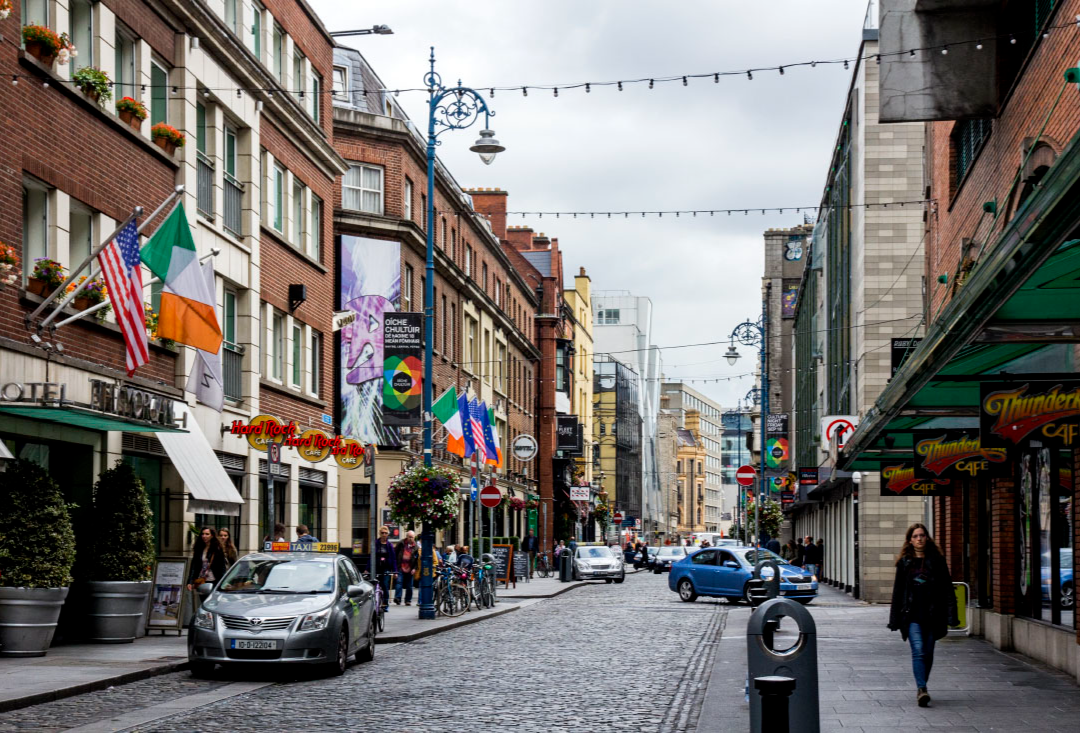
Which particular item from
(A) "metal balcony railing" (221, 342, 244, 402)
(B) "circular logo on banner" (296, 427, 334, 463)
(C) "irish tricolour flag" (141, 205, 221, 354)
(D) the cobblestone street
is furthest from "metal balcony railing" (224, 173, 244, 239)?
(D) the cobblestone street

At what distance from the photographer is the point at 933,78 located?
2081cm

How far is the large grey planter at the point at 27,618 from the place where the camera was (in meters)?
17.7

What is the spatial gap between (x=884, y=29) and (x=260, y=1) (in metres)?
14.5

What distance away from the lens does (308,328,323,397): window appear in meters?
34.9

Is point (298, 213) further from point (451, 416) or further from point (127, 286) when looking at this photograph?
point (127, 286)

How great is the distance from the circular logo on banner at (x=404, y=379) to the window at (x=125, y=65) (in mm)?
12458

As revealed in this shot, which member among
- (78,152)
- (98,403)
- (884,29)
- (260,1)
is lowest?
(98,403)

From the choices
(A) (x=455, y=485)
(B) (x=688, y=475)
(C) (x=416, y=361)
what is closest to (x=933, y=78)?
(A) (x=455, y=485)

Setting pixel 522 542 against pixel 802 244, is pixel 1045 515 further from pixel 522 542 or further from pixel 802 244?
pixel 802 244

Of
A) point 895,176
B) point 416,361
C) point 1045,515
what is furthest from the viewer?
point 895,176

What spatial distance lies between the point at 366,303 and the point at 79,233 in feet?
65.8

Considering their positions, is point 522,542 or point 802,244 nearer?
point 522,542

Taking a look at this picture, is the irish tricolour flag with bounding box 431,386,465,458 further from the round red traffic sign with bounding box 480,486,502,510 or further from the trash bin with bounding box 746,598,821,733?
the trash bin with bounding box 746,598,821,733

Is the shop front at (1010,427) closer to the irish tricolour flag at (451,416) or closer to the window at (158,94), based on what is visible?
the irish tricolour flag at (451,416)
